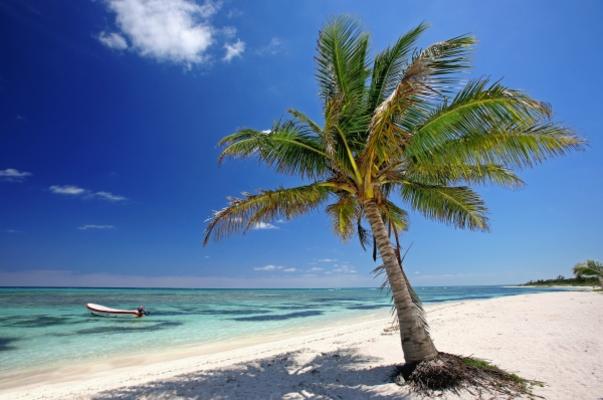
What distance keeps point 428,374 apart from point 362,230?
12.4 ft

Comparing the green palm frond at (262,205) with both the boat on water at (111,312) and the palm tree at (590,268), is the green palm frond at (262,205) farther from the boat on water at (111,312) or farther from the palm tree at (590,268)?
the palm tree at (590,268)

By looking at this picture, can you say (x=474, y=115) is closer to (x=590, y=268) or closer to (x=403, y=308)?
(x=403, y=308)

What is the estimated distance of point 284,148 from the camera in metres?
6.18

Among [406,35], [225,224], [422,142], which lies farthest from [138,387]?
[406,35]

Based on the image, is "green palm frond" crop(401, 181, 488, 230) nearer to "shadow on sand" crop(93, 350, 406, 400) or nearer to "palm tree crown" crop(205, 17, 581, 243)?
"palm tree crown" crop(205, 17, 581, 243)

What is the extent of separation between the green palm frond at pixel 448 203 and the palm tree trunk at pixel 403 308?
55.0 inches

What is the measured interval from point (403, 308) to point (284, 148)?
3.52m

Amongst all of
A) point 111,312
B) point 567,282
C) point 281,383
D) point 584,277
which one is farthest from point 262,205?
point 567,282

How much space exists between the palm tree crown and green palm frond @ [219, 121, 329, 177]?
2cm

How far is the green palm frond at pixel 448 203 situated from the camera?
6.64 metres

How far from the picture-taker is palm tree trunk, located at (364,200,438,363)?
5180 mm

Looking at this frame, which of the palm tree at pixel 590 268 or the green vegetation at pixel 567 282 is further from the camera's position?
the green vegetation at pixel 567 282

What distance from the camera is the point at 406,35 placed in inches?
221

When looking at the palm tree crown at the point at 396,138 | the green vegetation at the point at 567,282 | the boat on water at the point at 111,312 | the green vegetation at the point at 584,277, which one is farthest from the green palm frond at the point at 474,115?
the green vegetation at the point at 567,282
